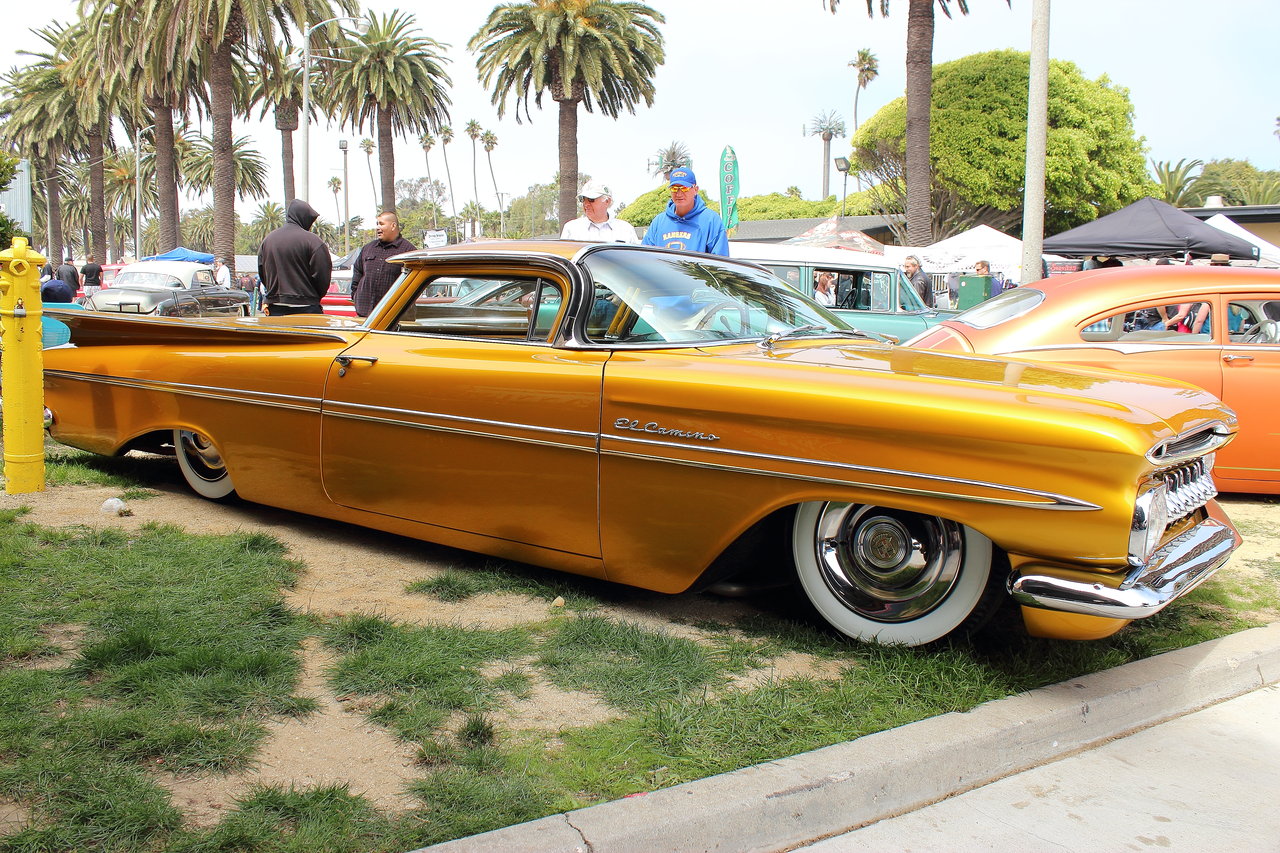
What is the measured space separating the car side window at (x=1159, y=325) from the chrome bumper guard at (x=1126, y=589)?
9.19 feet

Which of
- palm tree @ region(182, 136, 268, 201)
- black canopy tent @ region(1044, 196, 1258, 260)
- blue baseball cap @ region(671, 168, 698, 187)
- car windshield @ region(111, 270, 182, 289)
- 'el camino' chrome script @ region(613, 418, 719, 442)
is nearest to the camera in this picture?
'el camino' chrome script @ region(613, 418, 719, 442)

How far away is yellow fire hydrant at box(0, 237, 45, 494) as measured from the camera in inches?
203

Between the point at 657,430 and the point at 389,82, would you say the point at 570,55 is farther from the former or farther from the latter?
the point at 657,430

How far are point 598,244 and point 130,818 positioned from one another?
2.54 metres

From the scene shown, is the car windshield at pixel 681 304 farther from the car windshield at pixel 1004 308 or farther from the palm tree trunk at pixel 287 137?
the palm tree trunk at pixel 287 137

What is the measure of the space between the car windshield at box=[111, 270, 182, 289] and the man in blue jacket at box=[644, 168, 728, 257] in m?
19.0

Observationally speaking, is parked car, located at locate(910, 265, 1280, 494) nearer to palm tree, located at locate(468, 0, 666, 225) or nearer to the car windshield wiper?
the car windshield wiper

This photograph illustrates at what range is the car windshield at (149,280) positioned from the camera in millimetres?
22156

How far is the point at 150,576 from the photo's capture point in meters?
3.88

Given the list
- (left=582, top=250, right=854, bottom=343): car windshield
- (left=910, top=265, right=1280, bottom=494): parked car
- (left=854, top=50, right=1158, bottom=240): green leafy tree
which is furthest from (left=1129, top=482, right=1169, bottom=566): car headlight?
(left=854, top=50, right=1158, bottom=240): green leafy tree

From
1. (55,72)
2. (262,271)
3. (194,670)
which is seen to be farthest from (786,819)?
(55,72)

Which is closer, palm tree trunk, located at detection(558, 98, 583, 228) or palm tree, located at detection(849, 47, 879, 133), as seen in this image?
palm tree trunk, located at detection(558, 98, 583, 228)

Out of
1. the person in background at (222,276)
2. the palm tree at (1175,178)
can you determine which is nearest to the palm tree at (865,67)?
the palm tree at (1175,178)

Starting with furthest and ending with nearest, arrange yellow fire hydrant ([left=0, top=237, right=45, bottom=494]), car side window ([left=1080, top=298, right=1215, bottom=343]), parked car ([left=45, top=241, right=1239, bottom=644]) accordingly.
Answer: car side window ([left=1080, top=298, right=1215, bottom=343]) → yellow fire hydrant ([left=0, top=237, right=45, bottom=494]) → parked car ([left=45, top=241, right=1239, bottom=644])
